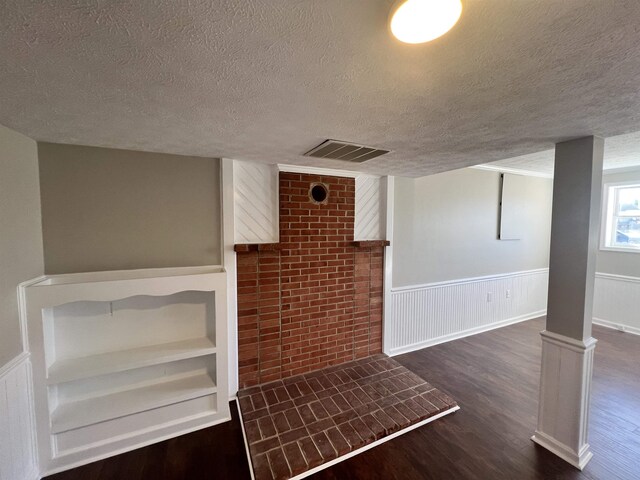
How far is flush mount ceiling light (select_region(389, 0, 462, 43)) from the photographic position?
65cm

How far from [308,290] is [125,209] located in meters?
1.81

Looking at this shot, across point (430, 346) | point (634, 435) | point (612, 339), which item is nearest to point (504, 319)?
point (612, 339)

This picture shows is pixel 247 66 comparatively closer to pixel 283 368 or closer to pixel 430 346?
pixel 283 368

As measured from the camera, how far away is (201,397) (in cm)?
218

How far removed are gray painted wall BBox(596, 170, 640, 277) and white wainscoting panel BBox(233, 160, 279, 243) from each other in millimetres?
5259

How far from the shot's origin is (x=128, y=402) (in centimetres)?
202

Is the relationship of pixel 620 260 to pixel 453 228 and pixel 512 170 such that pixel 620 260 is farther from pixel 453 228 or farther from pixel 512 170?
pixel 453 228

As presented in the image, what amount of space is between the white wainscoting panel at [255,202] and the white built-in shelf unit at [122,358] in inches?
19.6

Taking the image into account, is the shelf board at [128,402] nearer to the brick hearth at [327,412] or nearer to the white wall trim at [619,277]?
the brick hearth at [327,412]

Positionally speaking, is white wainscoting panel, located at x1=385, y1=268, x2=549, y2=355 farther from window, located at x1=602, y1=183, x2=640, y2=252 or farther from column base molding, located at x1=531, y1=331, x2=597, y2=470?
column base molding, located at x1=531, y1=331, x2=597, y2=470

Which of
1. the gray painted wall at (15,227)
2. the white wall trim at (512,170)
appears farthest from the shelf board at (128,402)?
the white wall trim at (512,170)

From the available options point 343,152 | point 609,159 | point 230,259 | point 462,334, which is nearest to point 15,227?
point 230,259

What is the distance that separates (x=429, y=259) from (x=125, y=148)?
3.50 m

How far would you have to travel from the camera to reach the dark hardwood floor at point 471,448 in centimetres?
174
